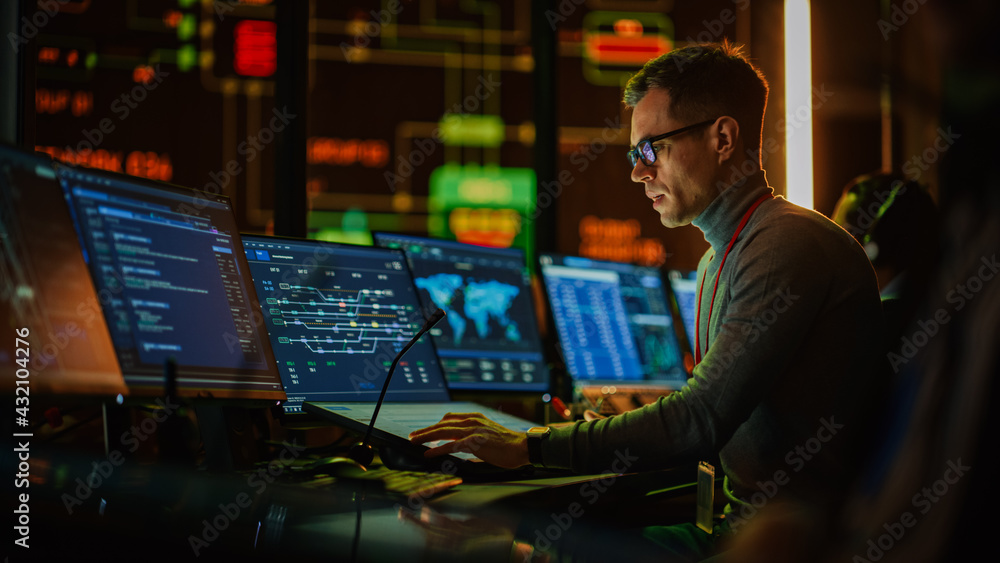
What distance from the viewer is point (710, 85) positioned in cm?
159

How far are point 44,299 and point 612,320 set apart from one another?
1.83 meters

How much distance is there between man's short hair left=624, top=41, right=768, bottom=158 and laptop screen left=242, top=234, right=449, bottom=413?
69 cm

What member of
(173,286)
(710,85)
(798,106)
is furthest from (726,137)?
(798,106)

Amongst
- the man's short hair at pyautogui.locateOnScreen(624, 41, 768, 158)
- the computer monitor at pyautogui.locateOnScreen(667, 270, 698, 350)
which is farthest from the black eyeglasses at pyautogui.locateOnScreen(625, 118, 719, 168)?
the computer monitor at pyautogui.locateOnScreen(667, 270, 698, 350)

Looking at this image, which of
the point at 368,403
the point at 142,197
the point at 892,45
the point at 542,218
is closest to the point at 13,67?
the point at 142,197

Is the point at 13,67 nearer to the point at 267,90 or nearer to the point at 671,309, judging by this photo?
the point at 671,309

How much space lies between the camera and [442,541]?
891 millimetres

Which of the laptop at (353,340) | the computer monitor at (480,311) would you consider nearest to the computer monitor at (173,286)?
the laptop at (353,340)

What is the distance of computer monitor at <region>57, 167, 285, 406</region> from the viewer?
44.4 inches

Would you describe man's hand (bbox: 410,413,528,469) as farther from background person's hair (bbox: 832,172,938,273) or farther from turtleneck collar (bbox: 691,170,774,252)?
background person's hair (bbox: 832,172,938,273)

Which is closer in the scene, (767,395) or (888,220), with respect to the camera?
(767,395)

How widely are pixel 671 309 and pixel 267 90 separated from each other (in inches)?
168

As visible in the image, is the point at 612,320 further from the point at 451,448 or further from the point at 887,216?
the point at 451,448

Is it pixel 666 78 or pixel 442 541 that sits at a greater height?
pixel 666 78
